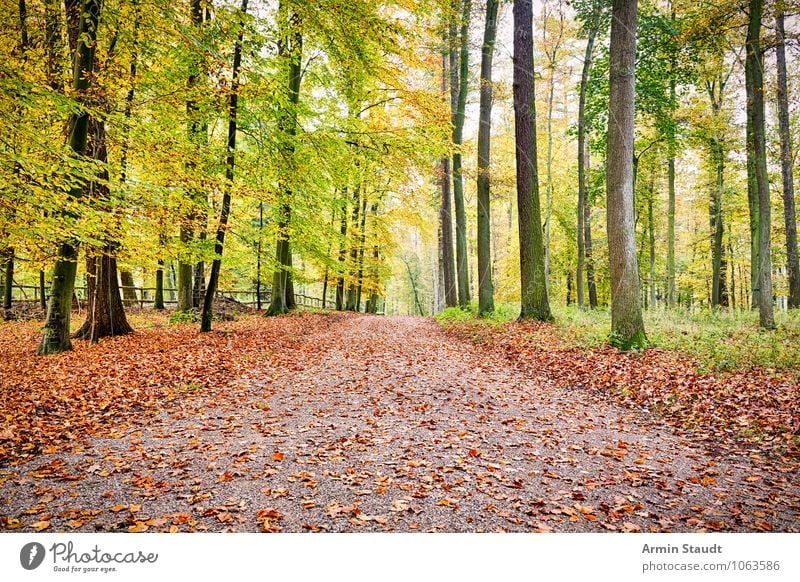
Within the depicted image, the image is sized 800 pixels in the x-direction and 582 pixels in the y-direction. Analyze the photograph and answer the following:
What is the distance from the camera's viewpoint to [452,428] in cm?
481

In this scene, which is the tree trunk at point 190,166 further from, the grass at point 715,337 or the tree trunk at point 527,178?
the grass at point 715,337

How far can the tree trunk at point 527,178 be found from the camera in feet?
37.4

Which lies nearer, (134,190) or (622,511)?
(622,511)

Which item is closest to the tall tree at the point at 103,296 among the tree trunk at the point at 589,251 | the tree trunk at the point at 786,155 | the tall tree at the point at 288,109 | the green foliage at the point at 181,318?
the green foliage at the point at 181,318

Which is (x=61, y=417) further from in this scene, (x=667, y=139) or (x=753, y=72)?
(x=667, y=139)

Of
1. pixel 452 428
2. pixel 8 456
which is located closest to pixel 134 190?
pixel 8 456

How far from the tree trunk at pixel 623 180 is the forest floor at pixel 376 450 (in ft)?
3.17

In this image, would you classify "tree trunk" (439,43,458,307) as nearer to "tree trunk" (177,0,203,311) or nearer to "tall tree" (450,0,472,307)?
"tall tree" (450,0,472,307)

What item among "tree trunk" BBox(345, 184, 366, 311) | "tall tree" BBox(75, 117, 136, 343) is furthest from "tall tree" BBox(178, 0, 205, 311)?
"tree trunk" BBox(345, 184, 366, 311)

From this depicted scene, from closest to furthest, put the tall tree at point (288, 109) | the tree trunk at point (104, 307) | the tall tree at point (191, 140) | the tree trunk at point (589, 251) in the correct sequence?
the tall tree at point (191, 140), the tall tree at point (288, 109), the tree trunk at point (104, 307), the tree trunk at point (589, 251)

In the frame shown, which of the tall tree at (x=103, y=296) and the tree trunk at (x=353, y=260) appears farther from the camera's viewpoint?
the tree trunk at (x=353, y=260)

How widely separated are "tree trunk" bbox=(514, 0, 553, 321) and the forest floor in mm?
3875

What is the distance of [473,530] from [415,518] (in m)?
0.43

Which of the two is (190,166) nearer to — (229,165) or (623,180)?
(229,165)
